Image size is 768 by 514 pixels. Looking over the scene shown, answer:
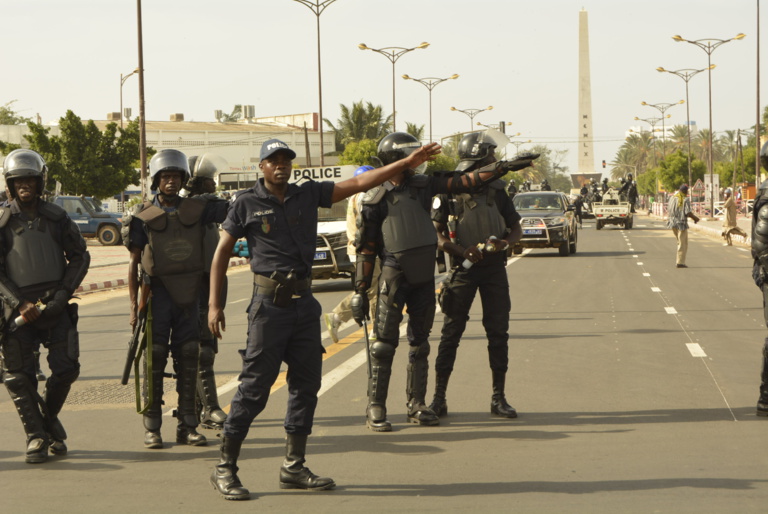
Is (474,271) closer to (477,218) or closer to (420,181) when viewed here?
(477,218)

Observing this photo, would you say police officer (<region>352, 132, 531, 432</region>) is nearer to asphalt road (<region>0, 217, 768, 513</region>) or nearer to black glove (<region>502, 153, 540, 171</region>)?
asphalt road (<region>0, 217, 768, 513</region>)

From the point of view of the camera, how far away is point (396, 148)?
7.25 m

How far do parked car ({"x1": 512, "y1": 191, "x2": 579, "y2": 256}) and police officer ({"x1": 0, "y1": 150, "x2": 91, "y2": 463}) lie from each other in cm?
2186

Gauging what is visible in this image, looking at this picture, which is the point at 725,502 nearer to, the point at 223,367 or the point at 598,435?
the point at 598,435

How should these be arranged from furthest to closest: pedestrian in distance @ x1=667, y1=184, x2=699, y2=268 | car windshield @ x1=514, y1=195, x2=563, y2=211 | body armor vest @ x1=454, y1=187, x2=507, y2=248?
1. car windshield @ x1=514, y1=195, x2=563, y2=211
2. pedestrian in distance @ x1=667, y1=184, x2=699, y2=268
3. body armor vest @ x1=454, y1=187, x2=507, y2=248

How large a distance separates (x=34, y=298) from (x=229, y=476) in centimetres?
194

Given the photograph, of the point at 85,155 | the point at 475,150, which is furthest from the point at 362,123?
the point at 475,150

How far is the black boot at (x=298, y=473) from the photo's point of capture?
5.74 meters

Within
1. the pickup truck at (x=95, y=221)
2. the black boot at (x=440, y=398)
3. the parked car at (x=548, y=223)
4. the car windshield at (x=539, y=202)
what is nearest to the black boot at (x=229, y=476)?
the black boot at (x=440, y=398)

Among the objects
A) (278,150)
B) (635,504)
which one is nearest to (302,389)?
(278,150)

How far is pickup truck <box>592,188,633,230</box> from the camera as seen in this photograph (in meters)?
50.6

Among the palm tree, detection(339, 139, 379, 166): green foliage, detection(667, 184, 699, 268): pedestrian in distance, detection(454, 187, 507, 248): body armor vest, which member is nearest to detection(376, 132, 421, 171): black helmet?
detection(454, 187, 507, 248): body armor vest

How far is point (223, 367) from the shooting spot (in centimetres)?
1035

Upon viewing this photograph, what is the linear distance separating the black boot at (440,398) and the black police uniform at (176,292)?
1620mm
